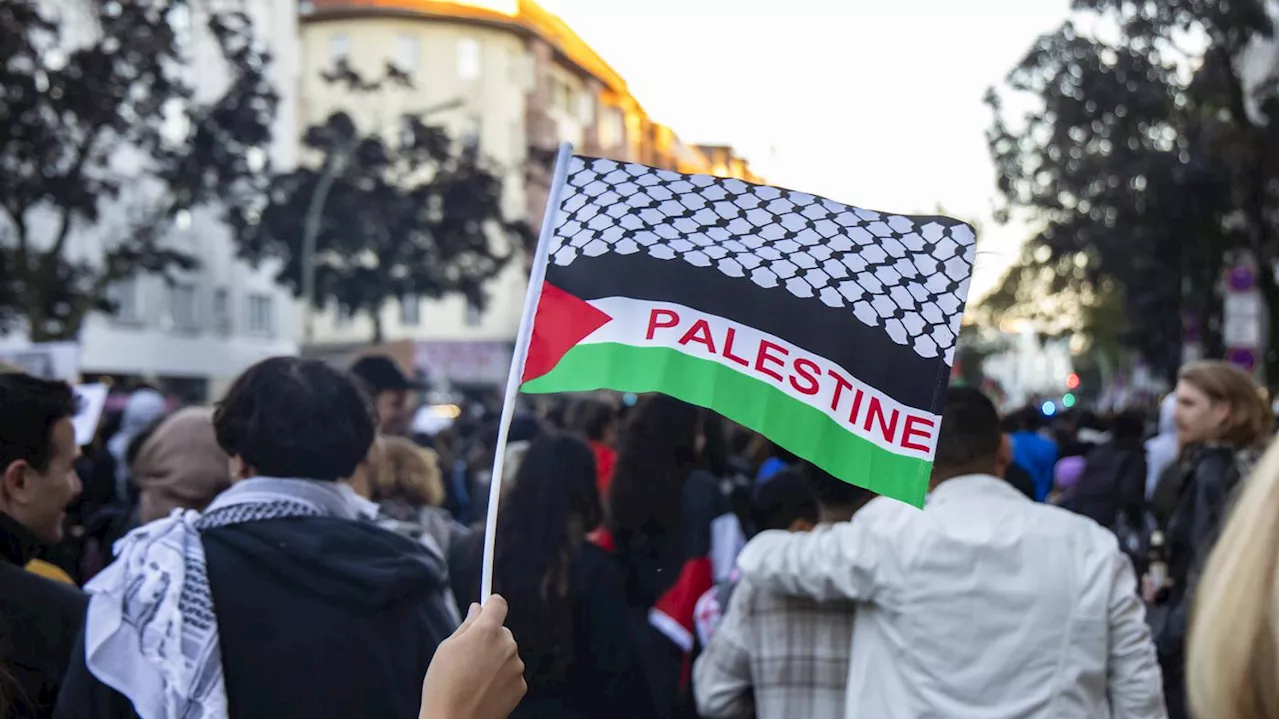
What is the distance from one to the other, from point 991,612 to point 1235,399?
280 cm

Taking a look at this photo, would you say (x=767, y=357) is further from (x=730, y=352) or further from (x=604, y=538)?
(x=604, y=538)

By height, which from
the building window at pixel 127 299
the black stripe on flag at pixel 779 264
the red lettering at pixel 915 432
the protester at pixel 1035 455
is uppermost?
the black stripe on flag at pixel 779 264

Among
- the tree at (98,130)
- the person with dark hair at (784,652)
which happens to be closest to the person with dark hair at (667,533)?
the person with dark hair at (784,652)

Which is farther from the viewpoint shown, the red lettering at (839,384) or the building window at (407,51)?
the building window at (407,51)

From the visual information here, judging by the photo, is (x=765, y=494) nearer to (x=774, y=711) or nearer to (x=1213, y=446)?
(x=774, y=711)

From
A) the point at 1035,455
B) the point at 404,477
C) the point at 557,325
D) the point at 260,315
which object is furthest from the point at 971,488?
the point at 260,315

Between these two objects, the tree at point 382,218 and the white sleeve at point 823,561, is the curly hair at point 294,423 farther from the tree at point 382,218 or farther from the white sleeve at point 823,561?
the tree at point 382,218

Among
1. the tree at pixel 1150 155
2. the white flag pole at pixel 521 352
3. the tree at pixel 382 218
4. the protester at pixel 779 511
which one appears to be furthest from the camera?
the tree at pixel 382 218

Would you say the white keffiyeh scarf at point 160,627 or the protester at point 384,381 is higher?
the white keffiyeh scarf at point 160,627

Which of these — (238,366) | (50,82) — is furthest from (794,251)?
(238,366)

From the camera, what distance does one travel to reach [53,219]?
32844 millimetres

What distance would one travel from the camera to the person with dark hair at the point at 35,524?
3040mm

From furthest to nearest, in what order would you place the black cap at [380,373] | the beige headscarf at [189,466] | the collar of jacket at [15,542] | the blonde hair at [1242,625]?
1. the black cap at [380,373]
2. the beige headscarf at [189,466]
3. the collar of jacket at [15,542]
4. the blonde hair at [1242,625]

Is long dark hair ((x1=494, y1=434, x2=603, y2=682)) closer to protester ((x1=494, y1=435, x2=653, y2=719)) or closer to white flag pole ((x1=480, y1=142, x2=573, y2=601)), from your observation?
protester ((x1=494, y1=435, x2=653, y2=719))
